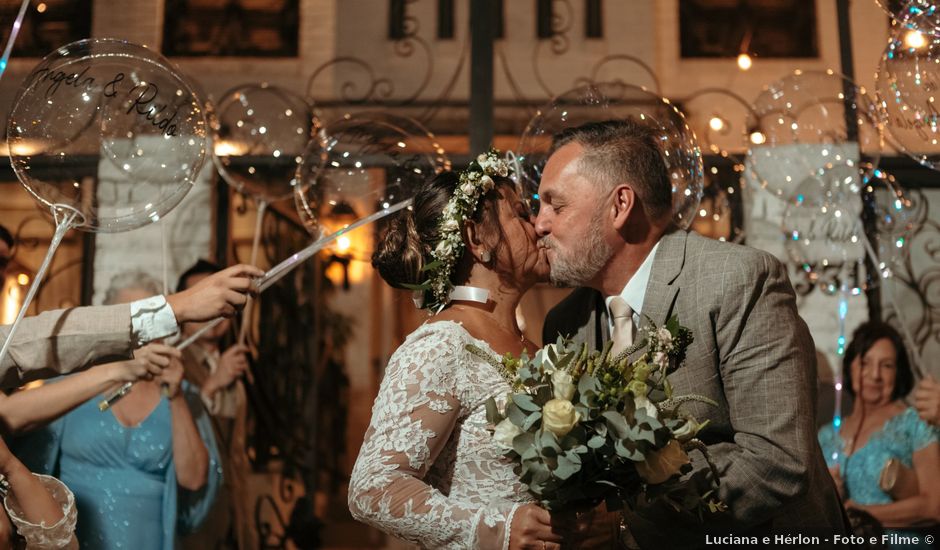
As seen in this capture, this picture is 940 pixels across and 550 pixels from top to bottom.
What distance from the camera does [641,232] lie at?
9.45 feet

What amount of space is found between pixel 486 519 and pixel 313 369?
4.25 meters

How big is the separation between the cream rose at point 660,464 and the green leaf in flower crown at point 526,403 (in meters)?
0.25

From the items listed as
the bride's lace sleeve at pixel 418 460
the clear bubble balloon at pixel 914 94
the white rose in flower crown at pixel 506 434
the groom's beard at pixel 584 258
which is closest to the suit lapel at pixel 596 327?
the groom's beard at pixel 584 258

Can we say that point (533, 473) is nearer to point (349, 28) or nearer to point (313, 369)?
point (313, 369)

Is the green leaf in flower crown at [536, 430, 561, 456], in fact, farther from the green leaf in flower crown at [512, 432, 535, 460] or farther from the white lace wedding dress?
the white lace wedding dress

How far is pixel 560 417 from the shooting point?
211 centimetres

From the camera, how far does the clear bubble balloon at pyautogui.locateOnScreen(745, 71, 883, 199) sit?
475 cm

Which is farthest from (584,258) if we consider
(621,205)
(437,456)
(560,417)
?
(560,417)

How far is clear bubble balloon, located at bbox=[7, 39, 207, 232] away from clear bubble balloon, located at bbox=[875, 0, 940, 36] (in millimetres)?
2453

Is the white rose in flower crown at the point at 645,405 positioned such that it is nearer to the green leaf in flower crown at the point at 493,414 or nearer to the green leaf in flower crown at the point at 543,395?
the green leaf in flower crown at the point at 543,395

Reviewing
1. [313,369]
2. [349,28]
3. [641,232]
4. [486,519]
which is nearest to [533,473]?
[486,519]

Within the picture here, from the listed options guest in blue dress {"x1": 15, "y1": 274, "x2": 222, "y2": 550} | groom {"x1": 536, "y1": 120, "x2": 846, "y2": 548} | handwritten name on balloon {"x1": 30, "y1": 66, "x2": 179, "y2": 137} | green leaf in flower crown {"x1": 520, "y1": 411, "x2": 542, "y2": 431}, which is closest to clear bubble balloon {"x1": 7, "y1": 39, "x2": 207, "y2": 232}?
handwritten name on balloon {"x1": 30, "y1": 66, "x2": 179, "y2": 137}

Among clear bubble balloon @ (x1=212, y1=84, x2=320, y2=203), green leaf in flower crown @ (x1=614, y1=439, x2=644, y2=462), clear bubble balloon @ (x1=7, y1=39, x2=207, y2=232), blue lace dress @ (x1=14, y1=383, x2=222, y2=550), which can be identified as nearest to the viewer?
green leaf in flower crown @ (x1=614, y1=439, x2=644, y2=462)

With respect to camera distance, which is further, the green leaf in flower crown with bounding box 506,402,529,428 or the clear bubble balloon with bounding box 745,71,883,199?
the clear bubble balloon with bounding box 745,71,883,199
